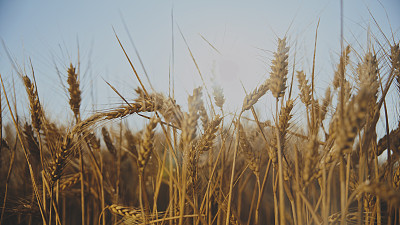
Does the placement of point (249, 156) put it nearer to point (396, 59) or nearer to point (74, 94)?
point (396, 59)

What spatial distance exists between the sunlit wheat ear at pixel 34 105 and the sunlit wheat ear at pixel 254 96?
3.88 ft

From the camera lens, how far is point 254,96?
955 millimetres

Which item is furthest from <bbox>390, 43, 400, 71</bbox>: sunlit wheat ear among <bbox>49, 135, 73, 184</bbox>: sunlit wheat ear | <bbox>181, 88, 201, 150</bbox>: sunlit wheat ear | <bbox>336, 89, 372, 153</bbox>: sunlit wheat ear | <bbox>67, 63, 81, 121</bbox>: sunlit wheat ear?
<bbox>67, 63, 81, 121</bbox>: sunlit wheat ear

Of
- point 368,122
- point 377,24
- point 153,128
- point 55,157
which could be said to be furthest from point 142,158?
point 377,24

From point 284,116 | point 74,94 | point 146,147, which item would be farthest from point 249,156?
point 74,94

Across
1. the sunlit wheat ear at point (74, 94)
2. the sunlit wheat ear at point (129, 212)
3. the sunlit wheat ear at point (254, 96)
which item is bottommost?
the sunlit wheat ear at point (129, 212)

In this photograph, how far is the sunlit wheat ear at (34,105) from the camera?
122 centimetres

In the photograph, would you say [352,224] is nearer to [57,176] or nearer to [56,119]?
[57,176]

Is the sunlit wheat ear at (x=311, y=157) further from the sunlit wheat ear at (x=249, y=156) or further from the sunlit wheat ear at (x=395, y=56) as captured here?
the sunlit wheat ear at (x=395, y=56)

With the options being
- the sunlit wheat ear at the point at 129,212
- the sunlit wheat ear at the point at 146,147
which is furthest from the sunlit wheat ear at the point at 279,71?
the sunlit wheat ear at the point at 129,212

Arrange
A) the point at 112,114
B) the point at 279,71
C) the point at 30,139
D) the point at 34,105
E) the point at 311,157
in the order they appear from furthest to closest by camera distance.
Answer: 1. the point at 30,139
2. the point at 34,105
3. the point at 112,114
4. the point at 279,71
5. the point at 311,157

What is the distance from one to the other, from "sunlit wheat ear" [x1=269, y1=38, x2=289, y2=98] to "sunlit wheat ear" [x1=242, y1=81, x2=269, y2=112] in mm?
75

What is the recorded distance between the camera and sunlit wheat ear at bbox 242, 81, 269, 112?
0.95 metres

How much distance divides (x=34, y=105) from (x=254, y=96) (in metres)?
1.23
